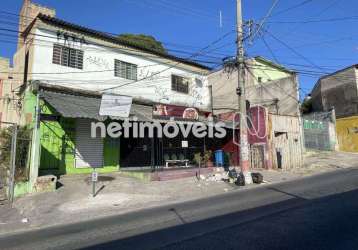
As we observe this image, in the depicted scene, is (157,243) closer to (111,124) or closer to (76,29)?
(111,124)

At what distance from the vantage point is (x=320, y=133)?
2881 centimetres

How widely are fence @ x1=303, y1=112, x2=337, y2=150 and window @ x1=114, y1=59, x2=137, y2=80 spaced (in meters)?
15.6

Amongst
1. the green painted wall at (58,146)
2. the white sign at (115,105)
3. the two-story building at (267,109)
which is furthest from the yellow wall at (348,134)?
the green painted wall at (58,146)

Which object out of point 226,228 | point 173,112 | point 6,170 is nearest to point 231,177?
point 173,112

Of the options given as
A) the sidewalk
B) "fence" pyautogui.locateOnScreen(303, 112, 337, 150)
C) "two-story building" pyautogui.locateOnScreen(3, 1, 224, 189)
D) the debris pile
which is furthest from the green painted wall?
"fence" pyautogui.locateOnScreen(303, 112, 337, 150)

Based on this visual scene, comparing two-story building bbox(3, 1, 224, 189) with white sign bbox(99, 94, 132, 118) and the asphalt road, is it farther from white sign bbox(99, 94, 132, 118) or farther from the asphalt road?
the asphalt road

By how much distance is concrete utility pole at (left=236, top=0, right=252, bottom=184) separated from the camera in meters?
15.2

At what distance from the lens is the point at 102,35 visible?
18.9 metres

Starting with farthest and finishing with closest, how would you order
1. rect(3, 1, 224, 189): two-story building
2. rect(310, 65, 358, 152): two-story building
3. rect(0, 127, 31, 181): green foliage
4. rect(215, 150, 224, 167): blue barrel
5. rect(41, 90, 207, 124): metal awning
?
rect(310, 65, 358, 152): two-story building < rect(215, 150, 224, 167): blue barrel < rect(3, 1, 224, 189): two-story building < rect(41, 90, 207, 124): metal awning < rect(0, 127, 31, 181): green foliage

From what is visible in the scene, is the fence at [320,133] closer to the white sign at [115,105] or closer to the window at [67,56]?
the white sign at [115,105]

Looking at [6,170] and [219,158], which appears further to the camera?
[219,158]

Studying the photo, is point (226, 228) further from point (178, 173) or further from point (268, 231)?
point (178, 173)

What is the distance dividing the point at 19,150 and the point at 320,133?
80.3ft

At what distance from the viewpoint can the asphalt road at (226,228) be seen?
5.75 m
